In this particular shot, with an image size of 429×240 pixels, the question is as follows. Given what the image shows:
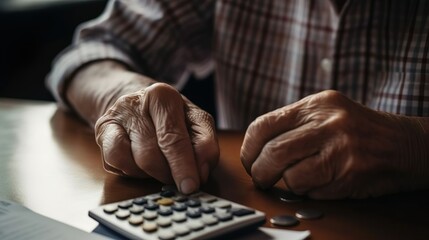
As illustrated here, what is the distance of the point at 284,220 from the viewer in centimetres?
57

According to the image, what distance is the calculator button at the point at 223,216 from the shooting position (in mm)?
526

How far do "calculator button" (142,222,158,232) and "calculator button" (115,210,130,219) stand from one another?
0.03 meters

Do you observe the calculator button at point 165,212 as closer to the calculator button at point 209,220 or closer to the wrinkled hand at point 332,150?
the calculator button at point 209,220

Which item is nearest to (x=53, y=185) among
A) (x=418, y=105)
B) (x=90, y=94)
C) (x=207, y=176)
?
(x=207, y=176)

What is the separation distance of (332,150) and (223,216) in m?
0.15

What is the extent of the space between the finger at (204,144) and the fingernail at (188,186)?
0.04 meters

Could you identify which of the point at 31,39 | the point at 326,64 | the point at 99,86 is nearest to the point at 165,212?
the point at 99,86

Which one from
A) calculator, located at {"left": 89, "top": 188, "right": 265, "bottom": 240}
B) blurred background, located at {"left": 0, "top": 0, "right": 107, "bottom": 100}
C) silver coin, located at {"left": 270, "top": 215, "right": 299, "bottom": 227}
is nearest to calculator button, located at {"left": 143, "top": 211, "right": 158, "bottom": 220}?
calculator, located at {"left": 89, "top": 188, "right": 265, "bottom": 240}

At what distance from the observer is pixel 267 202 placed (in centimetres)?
63

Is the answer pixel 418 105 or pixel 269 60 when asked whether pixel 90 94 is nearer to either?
pixel 269 60

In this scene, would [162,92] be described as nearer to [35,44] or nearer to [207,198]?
[207,198]

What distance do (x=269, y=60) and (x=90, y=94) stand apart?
1.09ft

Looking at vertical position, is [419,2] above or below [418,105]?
above

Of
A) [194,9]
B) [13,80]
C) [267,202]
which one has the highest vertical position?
[194,9]
